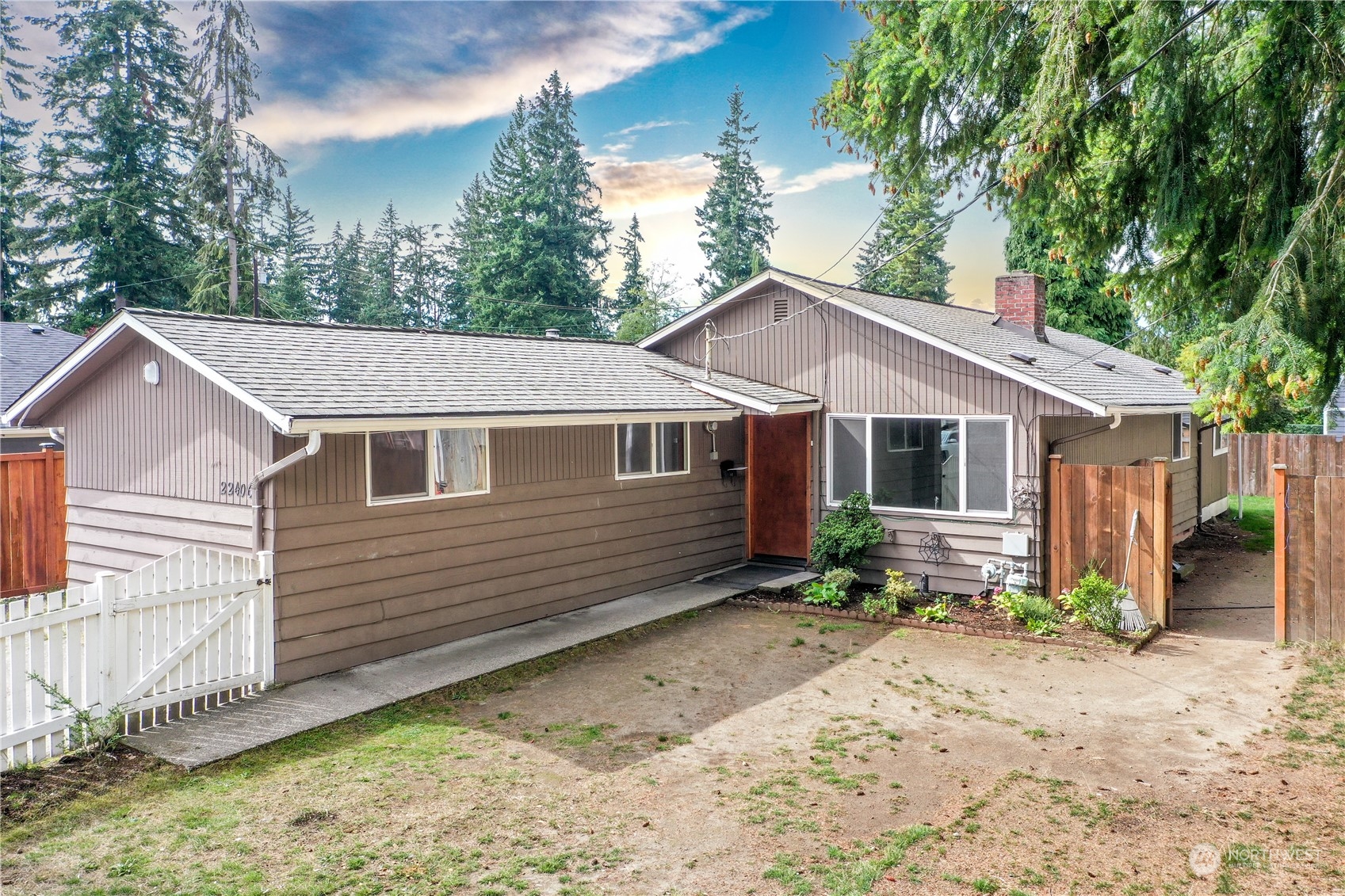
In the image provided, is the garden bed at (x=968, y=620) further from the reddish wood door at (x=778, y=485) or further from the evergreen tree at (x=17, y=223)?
the evergreen tree at (x=17, y=223)

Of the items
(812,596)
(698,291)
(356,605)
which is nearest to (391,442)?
(356,605)

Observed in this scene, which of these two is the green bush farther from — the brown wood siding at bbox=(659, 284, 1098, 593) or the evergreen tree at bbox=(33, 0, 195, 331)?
the evergreen tree at bbox=(33, 0, 195, 331)

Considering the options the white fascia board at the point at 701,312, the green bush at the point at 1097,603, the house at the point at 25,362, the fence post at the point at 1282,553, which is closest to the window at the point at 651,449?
the white fascia board at the point at 701,312

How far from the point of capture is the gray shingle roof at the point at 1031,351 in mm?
10328

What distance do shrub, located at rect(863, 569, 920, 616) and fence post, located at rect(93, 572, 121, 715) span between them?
7.52m

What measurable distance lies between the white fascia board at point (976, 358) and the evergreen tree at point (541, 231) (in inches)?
1042

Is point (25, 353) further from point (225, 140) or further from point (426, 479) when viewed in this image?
point (426, 479)

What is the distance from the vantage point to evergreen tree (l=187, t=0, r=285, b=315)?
78.3 feet

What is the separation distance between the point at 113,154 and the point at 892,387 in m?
28.6

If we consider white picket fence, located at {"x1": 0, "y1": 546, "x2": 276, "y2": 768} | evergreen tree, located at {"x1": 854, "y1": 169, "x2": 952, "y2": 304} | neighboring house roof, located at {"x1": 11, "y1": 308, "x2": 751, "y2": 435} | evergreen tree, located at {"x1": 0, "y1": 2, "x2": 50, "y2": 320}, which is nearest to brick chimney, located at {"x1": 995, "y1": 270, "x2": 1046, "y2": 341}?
neighboring house roof, located at {"x1": 11, "y1": 308, "x2": 751, "y2": 435}

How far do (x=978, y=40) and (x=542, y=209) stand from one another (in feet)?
104

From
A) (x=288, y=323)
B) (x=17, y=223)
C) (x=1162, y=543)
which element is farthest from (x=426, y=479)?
(x=17, y=223)

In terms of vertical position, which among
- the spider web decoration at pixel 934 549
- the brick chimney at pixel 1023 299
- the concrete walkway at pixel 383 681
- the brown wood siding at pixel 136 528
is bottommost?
the concrete walkway at pixel 383 681

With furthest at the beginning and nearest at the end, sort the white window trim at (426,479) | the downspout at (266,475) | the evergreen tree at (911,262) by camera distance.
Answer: the evergreen tree at (911,262) < the white window trim at (426,479) < the downspout at (266,475)
